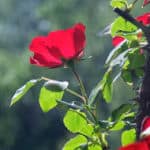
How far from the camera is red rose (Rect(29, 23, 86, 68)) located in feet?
2.26

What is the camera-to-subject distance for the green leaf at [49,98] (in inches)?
27.1

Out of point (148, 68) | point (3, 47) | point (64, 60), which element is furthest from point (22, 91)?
point (3, 47)

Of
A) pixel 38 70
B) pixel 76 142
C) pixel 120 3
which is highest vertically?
pixel 120 3

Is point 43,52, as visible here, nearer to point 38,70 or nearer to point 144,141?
point 144,141

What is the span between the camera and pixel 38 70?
35.2 ft

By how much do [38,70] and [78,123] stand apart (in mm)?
10066

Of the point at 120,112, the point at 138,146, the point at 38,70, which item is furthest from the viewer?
the point at 38,70

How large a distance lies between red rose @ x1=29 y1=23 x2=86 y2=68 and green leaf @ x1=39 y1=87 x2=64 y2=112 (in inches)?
1.0

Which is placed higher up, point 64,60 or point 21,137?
point 64,60

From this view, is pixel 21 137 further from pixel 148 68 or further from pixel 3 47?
pixel 148 68

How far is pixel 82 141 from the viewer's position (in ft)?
2.27

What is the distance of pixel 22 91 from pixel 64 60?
2.0 inches

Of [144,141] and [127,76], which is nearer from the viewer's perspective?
[144,141]

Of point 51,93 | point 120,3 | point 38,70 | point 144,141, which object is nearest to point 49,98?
point 51,93
